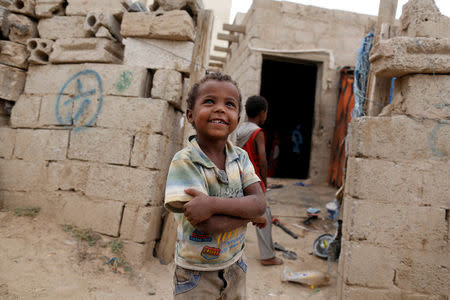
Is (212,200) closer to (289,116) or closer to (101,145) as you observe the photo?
(101,145)

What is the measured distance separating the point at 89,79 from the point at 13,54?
3.44 feet

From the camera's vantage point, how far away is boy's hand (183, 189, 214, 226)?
112 centimetres

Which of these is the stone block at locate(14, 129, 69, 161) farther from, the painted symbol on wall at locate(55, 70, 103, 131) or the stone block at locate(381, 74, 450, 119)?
the stone block at locate(381, 74, 450, 119)

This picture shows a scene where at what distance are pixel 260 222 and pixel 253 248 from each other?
2.89 meters

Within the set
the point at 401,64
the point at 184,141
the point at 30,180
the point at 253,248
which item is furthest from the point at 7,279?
the point at 401,64

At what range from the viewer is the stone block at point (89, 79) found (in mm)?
3357

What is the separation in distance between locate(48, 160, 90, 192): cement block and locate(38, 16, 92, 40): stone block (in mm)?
1571

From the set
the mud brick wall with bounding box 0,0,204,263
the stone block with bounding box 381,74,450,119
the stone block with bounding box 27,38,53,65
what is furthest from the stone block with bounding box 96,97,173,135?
the stone block with bounding box 381,74,450,119

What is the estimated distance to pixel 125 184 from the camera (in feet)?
10.6

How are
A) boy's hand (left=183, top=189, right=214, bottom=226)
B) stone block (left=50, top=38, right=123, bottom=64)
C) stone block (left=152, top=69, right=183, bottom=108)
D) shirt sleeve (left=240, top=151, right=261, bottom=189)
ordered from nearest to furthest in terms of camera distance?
boy's hand (left=183, top=189, right=214, bottom=226) → shirt sleeve (left=240, top=151, right=261, bottom=189) → stone block (left=152, top=69, right=183, bottom=108) → stone block (left=50, top=38, right=123, bottom=64)

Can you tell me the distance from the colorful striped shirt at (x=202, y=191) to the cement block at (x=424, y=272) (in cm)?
209

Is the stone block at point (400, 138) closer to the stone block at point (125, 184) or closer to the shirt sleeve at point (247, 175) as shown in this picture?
the shirt sleeve at point (247, 175)

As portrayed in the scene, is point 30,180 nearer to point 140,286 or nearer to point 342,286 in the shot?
point 140,286

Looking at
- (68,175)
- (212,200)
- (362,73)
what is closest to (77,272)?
(68,175)
